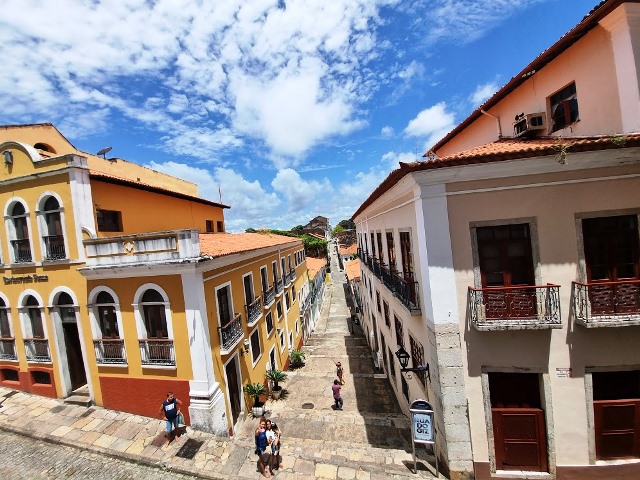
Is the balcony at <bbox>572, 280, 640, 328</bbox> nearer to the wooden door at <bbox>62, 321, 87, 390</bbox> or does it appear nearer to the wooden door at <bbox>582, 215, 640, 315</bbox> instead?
the wooden door at <bbox>582, 215, 640, 315</bbox>

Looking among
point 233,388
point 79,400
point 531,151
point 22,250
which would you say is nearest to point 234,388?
point 233,388

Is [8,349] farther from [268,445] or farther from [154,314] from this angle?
[268,445]

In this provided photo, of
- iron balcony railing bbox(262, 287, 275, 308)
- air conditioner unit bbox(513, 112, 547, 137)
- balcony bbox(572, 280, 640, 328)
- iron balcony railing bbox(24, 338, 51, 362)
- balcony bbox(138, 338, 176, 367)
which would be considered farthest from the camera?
iron balcony railing bbox(262, 287, 275, 308)

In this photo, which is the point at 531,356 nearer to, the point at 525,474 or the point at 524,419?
the point at 524,419

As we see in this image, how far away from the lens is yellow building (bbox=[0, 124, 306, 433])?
29.5 feet

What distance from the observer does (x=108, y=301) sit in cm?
968

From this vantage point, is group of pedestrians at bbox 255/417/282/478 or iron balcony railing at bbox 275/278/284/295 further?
iron balcony railing at bbox 275/278/284/295

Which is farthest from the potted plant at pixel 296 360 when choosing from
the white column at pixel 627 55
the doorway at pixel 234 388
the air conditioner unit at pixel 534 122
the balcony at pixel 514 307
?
the white column at pixel 627 55

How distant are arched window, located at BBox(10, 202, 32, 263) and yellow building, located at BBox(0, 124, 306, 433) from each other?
0.12 ft

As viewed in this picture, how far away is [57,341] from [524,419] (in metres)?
14.3

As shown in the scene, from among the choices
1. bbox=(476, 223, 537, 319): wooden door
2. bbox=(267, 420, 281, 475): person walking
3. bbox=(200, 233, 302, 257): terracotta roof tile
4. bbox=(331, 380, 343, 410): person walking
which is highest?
bbox=(200, 233, 302, 257): terracotta roof tile

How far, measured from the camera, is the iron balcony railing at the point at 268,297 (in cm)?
1495

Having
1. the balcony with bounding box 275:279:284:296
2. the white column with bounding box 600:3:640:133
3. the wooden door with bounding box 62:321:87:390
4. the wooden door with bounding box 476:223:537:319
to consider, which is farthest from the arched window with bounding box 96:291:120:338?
the white column with bounding box 600:3:640:133

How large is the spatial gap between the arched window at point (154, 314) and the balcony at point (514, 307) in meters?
8.69
